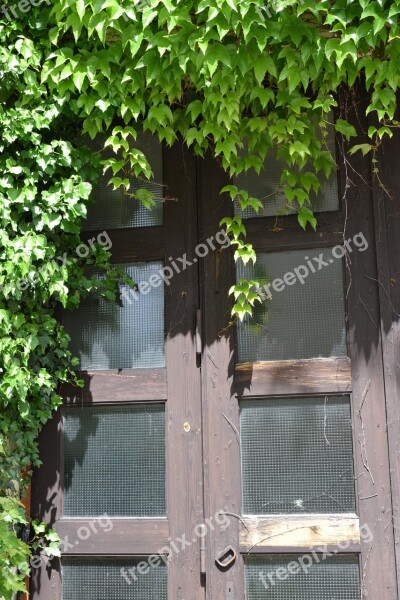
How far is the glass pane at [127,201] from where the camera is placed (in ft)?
11.6

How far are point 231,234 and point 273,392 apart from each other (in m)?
0.70

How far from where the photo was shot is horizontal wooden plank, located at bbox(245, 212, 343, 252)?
335 cm

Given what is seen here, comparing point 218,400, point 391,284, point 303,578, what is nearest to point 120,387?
point 218,400

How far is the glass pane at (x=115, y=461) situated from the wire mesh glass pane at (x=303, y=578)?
1.53ft

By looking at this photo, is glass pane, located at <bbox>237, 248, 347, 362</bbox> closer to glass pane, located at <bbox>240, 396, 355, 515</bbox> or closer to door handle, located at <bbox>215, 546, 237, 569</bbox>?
glass pane, located at <bbox>240, 396, 355, 515</bbox>

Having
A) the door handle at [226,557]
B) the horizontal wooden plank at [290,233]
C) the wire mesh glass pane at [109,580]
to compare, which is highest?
the horizontal wooden plank at [290,233]

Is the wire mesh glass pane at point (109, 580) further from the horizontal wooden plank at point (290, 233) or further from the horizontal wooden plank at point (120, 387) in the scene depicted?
the horizontal wooden plank at point (290, 233)

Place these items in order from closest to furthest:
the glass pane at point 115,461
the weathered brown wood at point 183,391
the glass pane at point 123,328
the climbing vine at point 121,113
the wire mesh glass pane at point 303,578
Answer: the climbing vine at point 121,113, the wire mesh glass pane at point 303,578, the weathered brown wood at point 183,391, the glass pane at point 115,461, the glass pane at point 123,328

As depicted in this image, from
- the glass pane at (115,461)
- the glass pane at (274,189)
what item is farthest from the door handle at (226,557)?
the glass pane at (274,189)

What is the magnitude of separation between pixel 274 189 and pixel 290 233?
218 mm

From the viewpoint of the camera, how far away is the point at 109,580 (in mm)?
3289

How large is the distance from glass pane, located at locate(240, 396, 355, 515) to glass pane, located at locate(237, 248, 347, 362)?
0.21 meters

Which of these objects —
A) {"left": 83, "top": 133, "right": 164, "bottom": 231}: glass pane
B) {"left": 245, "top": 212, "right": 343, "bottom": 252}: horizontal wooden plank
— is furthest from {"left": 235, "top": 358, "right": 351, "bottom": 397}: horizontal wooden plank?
{"left": 83, "top": 133, "right": 164, "bottom": 231}: glass pane

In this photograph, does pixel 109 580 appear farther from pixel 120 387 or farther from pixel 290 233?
pixel 290 233
